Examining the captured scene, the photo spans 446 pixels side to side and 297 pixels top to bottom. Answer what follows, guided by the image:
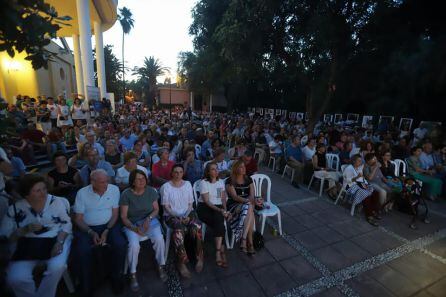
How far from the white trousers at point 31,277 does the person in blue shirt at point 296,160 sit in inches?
203

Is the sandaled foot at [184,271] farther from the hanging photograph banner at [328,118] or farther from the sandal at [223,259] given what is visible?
the hanging photograph banner at [328,118]

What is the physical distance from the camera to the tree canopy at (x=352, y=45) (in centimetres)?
723

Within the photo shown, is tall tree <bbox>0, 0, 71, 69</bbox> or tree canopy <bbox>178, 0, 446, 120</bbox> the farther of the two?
tree canopy <bbox>178, 0, 446, 120</bbox>

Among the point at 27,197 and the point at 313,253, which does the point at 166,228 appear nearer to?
the point at 27,197

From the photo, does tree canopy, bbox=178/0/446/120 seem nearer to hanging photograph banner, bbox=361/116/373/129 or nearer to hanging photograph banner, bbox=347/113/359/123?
hanging photograph banner, bbox=361/116/373/129

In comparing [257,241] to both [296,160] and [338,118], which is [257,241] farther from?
[338,118]

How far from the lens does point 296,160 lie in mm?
6148

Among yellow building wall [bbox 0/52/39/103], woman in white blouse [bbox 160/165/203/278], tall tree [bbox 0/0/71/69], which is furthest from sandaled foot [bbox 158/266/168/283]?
yellow building wall [bbox 0/52/39/103]

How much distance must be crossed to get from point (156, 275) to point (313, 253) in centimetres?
217

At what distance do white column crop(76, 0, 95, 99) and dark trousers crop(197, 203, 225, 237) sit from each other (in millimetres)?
8410

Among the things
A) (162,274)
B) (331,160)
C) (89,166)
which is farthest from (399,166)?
(89,166)

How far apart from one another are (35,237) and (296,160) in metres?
5.64

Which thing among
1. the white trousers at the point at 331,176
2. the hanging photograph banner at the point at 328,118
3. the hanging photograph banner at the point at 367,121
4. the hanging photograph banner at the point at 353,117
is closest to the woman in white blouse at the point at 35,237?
the white trousers at the point at 331,176

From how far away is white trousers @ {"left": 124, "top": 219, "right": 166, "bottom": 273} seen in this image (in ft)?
8.16
